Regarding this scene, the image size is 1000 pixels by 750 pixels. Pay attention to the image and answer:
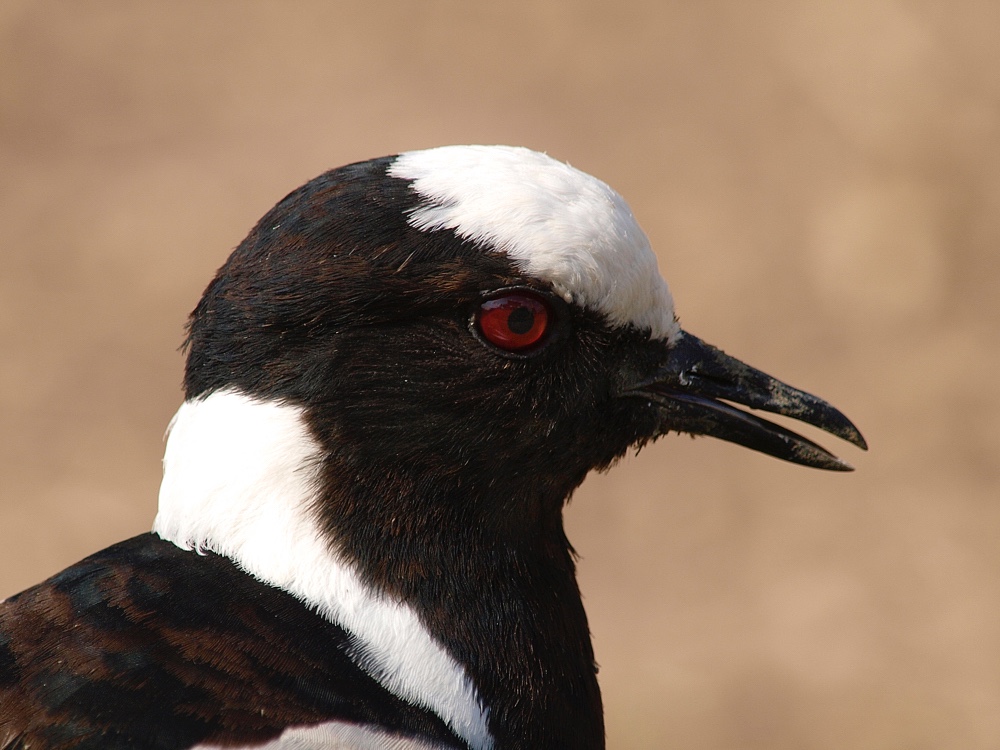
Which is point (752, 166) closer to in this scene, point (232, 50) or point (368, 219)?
point (232, 50)

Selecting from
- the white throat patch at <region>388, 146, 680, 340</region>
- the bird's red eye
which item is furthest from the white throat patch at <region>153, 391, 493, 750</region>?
the white throat patch at <region>388, 146, 680, 340</region>

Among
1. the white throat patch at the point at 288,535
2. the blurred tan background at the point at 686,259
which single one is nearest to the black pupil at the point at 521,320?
the white throat patch at the point at 288,535

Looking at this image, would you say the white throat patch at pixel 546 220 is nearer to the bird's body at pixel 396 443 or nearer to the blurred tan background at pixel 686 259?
Answer: the bird's body at pixel 396 443

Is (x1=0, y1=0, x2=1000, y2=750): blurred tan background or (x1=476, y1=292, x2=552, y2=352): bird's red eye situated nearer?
(x1=476, y1=292, x2=552, y2=352): bird's red eye

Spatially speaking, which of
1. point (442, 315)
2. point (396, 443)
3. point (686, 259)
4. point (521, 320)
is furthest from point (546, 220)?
point (686, 259)

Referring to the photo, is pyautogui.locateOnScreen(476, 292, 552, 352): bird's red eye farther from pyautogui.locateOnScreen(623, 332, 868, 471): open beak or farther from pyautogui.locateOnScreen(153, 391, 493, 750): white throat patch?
pyautogui.locateOnScreen(153, 391, 493, 750): white throat patch

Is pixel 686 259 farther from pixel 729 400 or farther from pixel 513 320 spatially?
pixel 513 320

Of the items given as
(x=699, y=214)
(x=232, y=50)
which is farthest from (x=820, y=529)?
(x=232, y=50)
